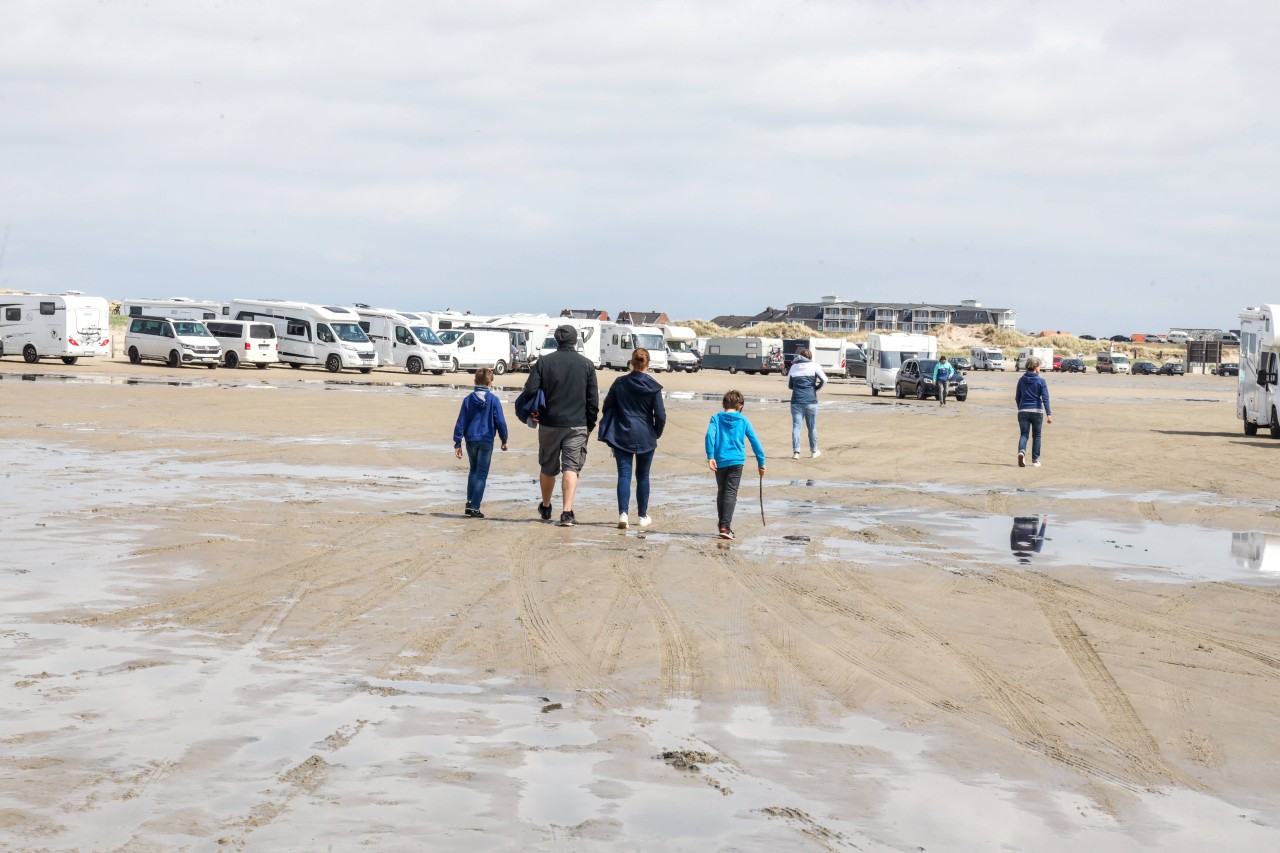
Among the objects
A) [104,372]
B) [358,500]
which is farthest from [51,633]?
[104,372]

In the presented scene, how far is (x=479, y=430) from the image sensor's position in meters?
14.1

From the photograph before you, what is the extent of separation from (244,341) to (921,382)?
81.4 feet

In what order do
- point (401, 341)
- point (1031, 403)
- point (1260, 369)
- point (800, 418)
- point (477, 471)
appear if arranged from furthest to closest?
point (401, 341)
point (1260, 369)
point (800, 418)
point (1031, 403)
point (477, 471)

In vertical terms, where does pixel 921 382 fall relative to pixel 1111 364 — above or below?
above

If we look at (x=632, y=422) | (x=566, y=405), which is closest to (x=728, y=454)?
(x=632, y=422)

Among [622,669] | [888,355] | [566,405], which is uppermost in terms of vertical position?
[566,405]

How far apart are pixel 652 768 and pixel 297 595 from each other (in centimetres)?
443

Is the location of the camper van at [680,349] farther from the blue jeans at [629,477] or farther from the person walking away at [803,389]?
the blue jeans at [629,477]

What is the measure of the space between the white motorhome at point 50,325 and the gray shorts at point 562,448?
138ft

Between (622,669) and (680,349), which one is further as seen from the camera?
(680,349)

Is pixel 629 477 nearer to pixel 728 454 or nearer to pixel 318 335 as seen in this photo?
pixel 728 454

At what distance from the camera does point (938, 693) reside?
24.5 feet

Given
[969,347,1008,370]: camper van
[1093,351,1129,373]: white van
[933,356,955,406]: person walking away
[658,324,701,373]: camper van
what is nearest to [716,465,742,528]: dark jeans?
[933,356,955,406]: person walking away

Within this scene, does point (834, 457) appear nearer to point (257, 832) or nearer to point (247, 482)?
point (247, 482)
